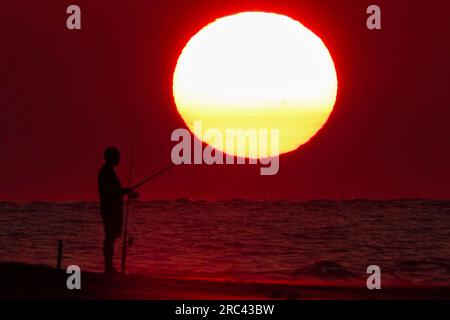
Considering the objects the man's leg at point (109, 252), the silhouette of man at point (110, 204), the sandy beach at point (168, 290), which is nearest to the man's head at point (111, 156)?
the silhouette of man at point (110, 204)

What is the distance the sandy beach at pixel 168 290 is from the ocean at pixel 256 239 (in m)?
2.98

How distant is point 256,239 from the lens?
4075cm

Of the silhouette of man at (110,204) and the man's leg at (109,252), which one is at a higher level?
the silhouette of man at (110,204)

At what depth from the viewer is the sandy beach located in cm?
1259

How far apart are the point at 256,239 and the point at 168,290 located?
2739 cm

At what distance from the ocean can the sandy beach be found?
2985 millimetres

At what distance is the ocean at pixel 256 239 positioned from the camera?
24328 mm

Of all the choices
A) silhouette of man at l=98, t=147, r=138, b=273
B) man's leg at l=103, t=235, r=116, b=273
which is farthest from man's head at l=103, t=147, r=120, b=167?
man's leg at l=103, t=235, r=116, b=273

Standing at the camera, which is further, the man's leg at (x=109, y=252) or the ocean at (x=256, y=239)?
the ocean at (x=256, y=239)

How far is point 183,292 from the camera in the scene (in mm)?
→ 13258

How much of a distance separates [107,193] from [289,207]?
2330 inches

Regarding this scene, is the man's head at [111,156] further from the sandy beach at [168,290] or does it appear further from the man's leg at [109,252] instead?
the sandy beach at [168,290]
